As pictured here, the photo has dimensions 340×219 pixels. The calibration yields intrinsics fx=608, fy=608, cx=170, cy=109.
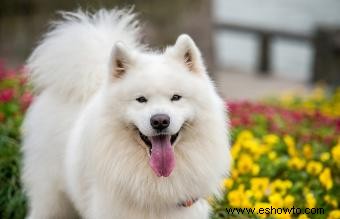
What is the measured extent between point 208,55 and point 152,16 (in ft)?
3.47

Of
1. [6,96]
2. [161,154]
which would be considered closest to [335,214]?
[161,154]

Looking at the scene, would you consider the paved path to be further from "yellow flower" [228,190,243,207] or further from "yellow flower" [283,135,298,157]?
"yellow flower" [228,190,243,207]

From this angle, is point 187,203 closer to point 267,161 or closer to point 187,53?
point 187,53

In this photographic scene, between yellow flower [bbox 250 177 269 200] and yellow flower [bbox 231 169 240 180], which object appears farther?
yellow flower [bbox 231 169 240 180]

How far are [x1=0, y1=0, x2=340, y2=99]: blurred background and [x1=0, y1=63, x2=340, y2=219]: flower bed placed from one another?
2.57 ft

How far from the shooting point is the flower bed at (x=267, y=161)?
14.6 feet

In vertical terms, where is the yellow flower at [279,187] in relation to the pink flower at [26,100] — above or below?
below

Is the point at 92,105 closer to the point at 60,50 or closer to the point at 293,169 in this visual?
the point at 60,50

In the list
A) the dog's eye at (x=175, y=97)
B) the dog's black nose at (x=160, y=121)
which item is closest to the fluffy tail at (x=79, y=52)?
the dog's eye at (x=175, y=97)

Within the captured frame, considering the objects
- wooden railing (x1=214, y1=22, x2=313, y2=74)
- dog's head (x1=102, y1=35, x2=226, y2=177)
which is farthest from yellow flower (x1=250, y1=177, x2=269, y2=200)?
wooden railing (x1=214, y1=22, x2=313, y2=74)

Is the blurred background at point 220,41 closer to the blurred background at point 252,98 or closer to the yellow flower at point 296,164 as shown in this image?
the blurred background at point 252,98

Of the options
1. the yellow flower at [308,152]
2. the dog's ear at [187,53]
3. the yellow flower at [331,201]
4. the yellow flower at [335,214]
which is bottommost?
the yellow flower at [331,201]

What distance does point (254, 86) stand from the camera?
1195 centimetres

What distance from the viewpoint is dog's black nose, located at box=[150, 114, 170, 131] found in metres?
3.05
